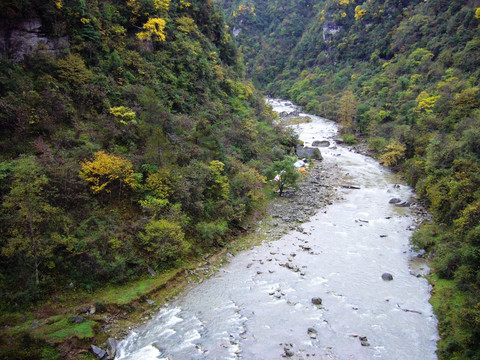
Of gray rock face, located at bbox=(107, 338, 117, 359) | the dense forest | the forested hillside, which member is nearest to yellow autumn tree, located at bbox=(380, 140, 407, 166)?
the dense forest

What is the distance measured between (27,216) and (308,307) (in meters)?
16.3

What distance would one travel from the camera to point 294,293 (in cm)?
1936

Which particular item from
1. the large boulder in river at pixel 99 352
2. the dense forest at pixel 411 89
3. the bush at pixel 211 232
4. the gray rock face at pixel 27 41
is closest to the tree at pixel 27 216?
the large boulder in river at pixel 99 352

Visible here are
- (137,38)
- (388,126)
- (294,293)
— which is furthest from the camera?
(388,126)

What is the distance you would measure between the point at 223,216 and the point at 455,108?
33933 mm

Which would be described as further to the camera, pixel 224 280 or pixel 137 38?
pixel 137 38

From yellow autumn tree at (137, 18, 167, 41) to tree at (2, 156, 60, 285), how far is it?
22.4 meters

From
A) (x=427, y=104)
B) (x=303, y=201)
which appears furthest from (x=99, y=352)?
(x=427, y=104)

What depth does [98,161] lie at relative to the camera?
66.0 feet

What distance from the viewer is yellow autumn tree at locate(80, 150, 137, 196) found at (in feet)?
65.4

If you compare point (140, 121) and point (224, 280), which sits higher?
point (140, 121)

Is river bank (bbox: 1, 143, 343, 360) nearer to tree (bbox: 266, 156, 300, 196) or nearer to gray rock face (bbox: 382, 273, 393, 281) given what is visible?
gray rock face (bbox: 382, 273, 393, 281)

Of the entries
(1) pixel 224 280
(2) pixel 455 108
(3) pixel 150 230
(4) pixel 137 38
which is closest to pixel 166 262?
(3) pixel 150 230

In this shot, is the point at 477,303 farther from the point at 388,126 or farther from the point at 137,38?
the point at 388,126
